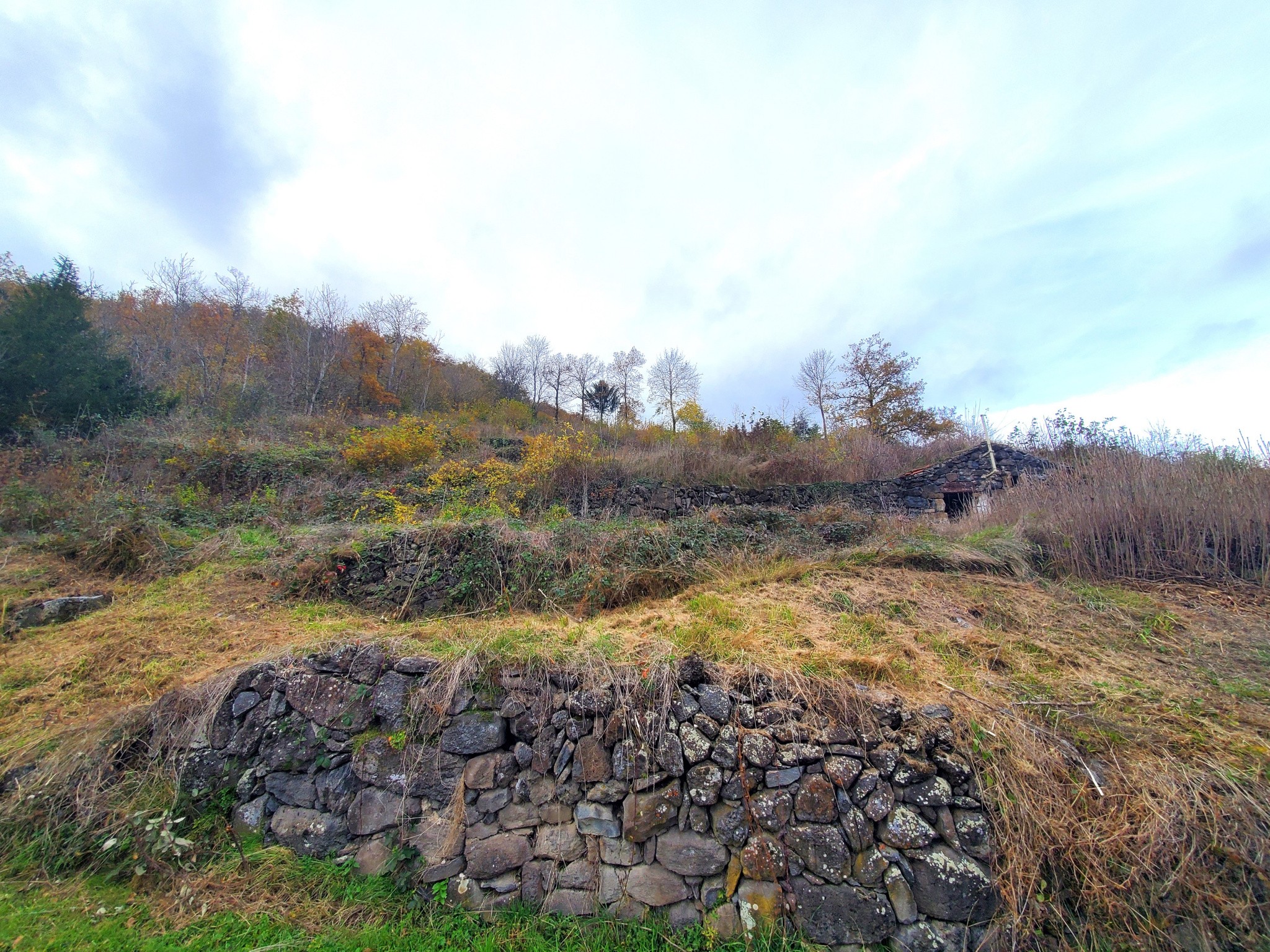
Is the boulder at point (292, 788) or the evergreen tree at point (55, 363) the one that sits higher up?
the evergreen tree at point (55, 363)

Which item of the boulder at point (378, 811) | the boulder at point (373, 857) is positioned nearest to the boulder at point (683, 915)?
the boulder at point (378, 811)

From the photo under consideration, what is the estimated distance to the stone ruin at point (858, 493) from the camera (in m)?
12.5

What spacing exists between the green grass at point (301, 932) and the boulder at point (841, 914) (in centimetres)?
18

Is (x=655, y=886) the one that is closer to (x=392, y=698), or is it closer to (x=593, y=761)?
(x=593, y=761)

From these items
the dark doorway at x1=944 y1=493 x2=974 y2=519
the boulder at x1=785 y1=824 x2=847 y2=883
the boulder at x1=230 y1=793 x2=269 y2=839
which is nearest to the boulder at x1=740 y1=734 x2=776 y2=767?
the boulder at x1=785 y1=824 x2=847 y2=883

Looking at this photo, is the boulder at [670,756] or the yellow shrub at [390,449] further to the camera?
the yellow shrub at [390,449]

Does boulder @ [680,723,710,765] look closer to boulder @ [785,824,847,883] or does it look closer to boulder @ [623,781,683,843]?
boulder @ [623,781,683,843]

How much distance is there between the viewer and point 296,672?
13.7 feet

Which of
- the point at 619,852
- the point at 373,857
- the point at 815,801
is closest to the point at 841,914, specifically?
the point at 815,801

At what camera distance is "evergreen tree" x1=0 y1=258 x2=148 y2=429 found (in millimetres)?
11516

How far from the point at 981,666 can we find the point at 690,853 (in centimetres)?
289

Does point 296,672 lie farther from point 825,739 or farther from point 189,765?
point 825,739

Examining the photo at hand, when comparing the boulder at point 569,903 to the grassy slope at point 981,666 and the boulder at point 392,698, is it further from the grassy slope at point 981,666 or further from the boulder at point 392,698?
the boulder at point 392,698

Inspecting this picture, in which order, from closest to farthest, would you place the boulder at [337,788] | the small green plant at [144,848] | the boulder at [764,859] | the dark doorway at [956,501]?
the boulder at [764,859] < the small green plant at [144,848] < the boulder at [337,788] < the dark doorway at [956,501]
